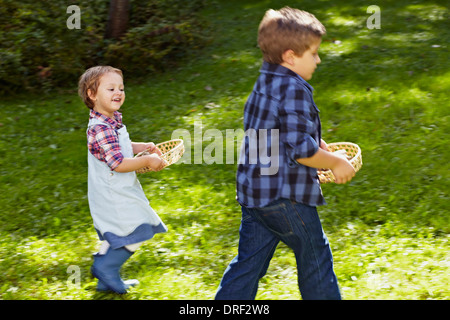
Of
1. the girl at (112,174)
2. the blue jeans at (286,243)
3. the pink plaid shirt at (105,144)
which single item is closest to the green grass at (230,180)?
the girl at (112,174)

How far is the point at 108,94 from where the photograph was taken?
3324 mm

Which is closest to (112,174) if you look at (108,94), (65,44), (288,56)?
(108,94)

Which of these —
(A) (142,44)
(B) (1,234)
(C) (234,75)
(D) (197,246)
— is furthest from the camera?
(A) (142,44)

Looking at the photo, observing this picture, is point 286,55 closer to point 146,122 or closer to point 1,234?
point 1,234

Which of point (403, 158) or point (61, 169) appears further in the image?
point (61, 169)

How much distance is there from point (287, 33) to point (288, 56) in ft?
0.37

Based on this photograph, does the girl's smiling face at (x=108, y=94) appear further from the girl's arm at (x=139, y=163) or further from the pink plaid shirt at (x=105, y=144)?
the girl's arm at (x=139, y=163)

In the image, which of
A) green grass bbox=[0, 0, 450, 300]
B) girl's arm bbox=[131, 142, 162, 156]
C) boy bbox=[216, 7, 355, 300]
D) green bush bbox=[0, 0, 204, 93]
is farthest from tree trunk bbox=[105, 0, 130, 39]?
boy bbox=[216, 7, 355, 300]

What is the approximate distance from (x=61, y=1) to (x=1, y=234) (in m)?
5.30

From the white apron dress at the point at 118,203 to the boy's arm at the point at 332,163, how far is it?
1.20 meters

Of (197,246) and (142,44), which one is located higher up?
(142,44)

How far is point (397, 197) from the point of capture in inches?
193

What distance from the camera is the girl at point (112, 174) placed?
329 cm

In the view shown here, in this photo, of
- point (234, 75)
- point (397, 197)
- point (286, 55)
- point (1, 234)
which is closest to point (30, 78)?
point (234, 75)
